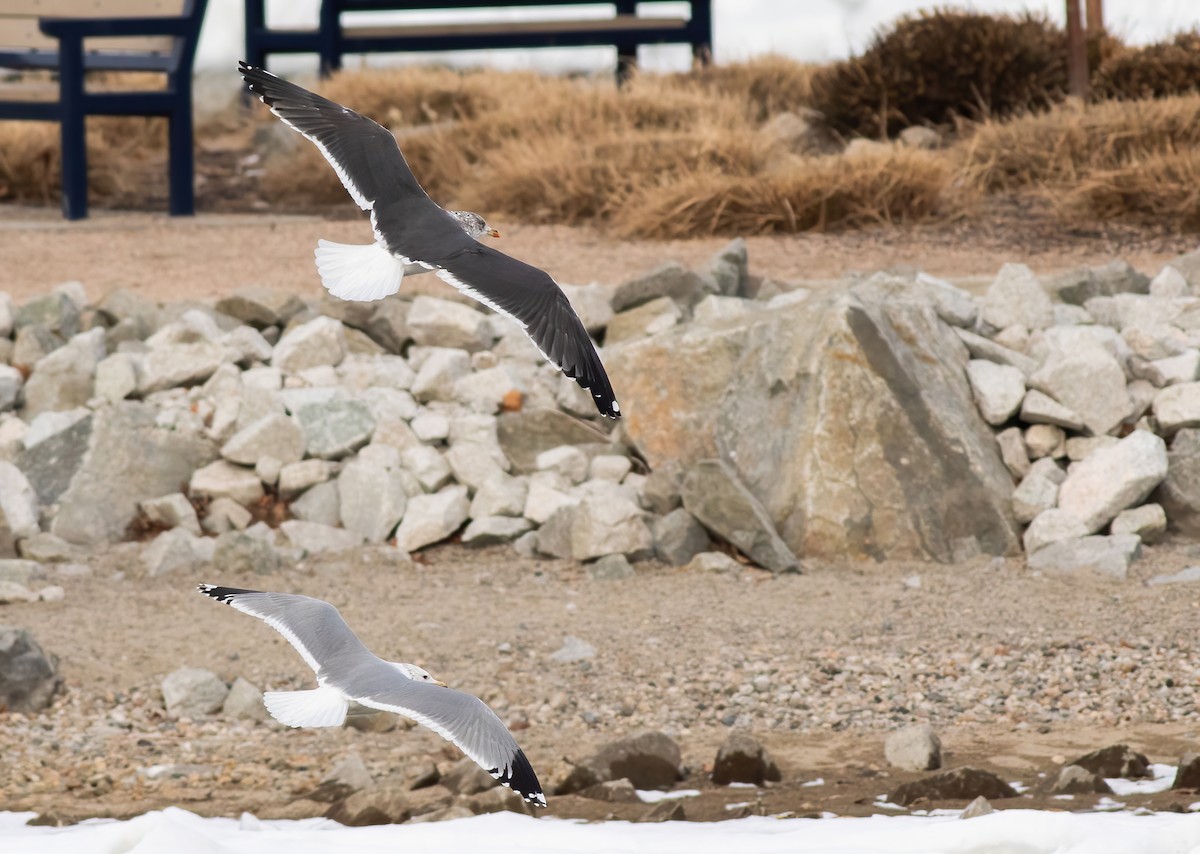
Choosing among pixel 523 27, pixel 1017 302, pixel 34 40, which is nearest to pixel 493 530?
pixel 1017 302

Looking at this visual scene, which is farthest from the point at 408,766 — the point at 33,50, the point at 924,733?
the point at 33,50

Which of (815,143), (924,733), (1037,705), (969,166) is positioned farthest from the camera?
(815,143)

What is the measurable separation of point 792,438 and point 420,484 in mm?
1351

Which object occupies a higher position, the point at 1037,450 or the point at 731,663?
the point at 1037,450

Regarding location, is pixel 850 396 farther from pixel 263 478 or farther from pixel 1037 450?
pixel 263 478

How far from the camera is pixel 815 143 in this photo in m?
12.0

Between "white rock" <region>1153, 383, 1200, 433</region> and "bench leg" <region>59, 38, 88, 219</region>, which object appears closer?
"white rock" <region>1153, 383, 1200, 433</region>

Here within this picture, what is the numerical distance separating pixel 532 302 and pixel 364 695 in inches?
29.6

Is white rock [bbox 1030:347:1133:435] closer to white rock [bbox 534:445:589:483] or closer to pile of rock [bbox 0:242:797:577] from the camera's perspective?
pile of rock [bbox 0:242:797:577]

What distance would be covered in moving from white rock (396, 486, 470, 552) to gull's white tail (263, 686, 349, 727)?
121 inches

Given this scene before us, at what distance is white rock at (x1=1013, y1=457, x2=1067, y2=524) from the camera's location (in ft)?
20.1

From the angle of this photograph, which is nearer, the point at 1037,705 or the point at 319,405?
the point at 1037,705

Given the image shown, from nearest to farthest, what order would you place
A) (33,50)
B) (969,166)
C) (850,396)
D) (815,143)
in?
(850,396) < (969,166) < (33,50) < (815,143)

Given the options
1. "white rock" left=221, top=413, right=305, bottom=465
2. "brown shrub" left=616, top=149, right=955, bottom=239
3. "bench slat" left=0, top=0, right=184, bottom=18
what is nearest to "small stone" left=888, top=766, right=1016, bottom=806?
"white rock" left=221, top=413, right=305, bottom=465
